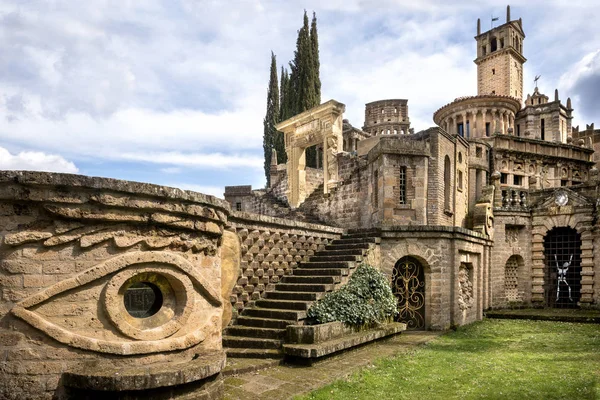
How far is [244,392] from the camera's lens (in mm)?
6301

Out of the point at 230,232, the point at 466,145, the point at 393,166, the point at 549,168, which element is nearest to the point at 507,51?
the point at 549,168

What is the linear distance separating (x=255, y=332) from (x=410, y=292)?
5.72 meters

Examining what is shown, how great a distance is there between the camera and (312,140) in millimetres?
20578

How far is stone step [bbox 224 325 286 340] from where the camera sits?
866cm

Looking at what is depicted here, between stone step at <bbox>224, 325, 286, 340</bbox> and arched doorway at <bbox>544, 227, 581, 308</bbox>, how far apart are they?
16185 millimetres

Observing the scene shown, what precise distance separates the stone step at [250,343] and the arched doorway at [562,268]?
1641 cm

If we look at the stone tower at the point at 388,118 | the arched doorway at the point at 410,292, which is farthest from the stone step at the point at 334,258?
the stone tower at the point at 388,118

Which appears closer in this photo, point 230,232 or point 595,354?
point 230,232

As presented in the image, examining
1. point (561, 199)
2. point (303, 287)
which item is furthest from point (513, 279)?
point (303, 287)

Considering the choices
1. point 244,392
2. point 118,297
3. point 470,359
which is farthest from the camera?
point 470,359

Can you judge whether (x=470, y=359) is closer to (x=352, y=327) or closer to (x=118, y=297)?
(x=352, y=327)

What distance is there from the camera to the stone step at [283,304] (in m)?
9.48

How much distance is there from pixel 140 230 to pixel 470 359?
23.7 feet

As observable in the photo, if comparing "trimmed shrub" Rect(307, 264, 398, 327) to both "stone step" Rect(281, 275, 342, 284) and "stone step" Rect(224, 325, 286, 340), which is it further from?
"stone step" Rect(224, 325, 286, 340)
